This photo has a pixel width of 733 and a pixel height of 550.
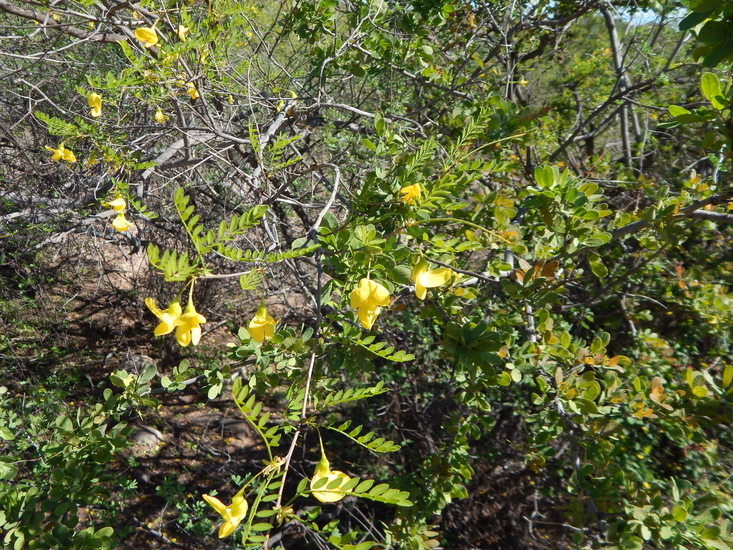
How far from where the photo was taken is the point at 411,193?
1148 mm

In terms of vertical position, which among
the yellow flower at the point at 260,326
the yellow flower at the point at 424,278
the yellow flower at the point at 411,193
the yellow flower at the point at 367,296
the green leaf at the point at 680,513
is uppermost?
the yellow flower at the point at 411,193

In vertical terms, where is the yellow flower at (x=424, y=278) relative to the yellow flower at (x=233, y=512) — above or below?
above

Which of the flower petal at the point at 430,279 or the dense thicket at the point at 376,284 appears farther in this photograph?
the dense thicket at the point at 376,284

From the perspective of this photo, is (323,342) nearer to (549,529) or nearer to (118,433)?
(118,433)

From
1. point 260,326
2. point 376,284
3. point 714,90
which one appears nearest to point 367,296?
point 376,284

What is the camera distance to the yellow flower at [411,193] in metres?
1.15

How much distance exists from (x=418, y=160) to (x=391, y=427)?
6.67 feet

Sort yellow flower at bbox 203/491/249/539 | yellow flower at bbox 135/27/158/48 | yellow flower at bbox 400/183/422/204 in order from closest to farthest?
1. yellow flower at bbox 203/491/249/539
2. yellow flower at bbox 400/183/422/204
3. yellow flower at bbox 135/27/158/48

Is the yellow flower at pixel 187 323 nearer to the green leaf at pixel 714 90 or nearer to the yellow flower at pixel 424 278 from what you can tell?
the yellow flower at pixel 424 278

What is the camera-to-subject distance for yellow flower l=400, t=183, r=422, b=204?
45.1 inches

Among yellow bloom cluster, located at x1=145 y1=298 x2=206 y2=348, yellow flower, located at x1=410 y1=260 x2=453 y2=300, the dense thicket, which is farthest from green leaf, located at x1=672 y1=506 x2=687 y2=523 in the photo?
yellow bloom cluster, located at x1=145 y1=298 x2=206 y2=348

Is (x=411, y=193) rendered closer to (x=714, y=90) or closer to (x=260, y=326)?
(x=260, y=326)

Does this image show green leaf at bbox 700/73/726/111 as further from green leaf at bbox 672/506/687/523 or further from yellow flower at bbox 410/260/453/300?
green leaf at bbox 672/506/687/523

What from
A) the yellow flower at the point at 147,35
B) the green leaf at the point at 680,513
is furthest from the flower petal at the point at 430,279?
the yellow flower at the point at 147,35
